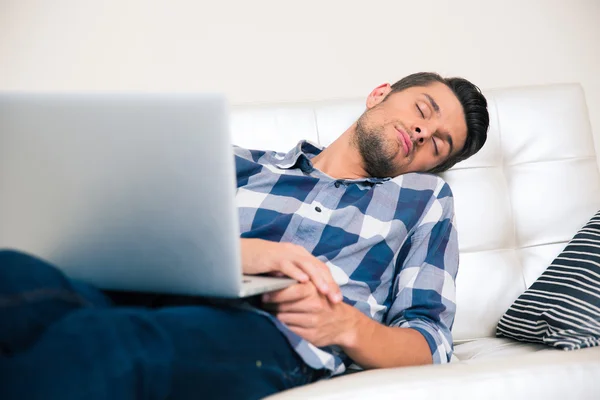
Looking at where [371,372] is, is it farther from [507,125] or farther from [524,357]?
[507,125]

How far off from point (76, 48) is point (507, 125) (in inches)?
56.0

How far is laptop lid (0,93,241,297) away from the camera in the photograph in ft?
2.92

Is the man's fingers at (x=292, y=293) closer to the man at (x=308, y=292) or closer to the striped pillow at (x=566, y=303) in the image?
the man at (x=308, y=292)

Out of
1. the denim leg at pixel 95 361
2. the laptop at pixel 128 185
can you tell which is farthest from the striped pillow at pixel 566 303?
the denim leg at pixel 95 361

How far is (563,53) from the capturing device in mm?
2602

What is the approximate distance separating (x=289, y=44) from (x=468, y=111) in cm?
80

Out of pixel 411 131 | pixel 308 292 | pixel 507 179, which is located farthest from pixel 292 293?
pixel 507 179

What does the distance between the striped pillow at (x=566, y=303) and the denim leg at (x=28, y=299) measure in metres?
1.07

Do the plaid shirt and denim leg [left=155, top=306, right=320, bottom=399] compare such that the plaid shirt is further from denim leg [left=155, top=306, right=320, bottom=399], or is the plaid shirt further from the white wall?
the white wall

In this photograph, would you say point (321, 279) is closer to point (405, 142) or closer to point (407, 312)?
point (407, 312)

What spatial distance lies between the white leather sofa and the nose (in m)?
0.19

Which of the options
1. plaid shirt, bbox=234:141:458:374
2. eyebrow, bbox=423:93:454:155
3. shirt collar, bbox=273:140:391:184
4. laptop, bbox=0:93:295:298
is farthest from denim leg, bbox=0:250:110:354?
eyebrow, bbox=423:93:454:155

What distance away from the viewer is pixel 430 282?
1.55 metres

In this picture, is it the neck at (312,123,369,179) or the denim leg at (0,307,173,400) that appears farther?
the neck at (312,123,369,179)
